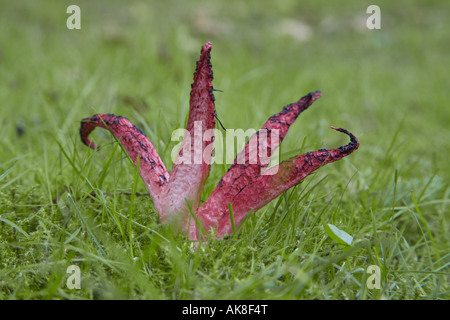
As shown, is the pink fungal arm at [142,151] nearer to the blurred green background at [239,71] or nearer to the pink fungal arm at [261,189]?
the pink fungal arm at [261,189]

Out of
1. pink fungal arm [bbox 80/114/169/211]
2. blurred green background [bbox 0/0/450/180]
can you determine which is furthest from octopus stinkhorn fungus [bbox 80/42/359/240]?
blurred green background [bbox 0/0/450/180]

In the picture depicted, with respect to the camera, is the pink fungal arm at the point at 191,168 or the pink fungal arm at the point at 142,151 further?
the pink fungal arm at the point at 142,151

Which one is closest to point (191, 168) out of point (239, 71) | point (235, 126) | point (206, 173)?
point (206, 173)

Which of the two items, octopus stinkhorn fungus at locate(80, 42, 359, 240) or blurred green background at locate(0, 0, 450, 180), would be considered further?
blurred green background at locate(0, 0, 450, 180)

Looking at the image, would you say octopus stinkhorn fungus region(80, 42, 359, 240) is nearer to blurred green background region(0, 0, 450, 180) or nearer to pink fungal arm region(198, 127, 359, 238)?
pink fungal arm region(198, 127, 359, 238)

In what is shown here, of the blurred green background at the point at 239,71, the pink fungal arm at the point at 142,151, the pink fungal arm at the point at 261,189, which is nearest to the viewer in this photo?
the pink fungal arm at the point at 261,189

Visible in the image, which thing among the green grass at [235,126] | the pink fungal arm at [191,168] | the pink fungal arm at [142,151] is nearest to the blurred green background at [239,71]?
the green grass at [235,126]

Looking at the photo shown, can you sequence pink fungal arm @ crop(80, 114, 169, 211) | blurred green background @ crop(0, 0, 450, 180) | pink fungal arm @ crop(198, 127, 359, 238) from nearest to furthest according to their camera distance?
pink fungal arm @ crop(198, 127, 359, 238) < pink fungal arm @ crop(80, 114, 169, 211) < blurred green background @ crop(0, 0, 450, 180)

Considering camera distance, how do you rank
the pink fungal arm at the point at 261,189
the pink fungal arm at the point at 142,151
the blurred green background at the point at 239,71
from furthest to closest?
the blurred green background at the point at 239,71 → the pink fungal arm at the point at 142,151 → the pink fungal arm at the point at 261,189
